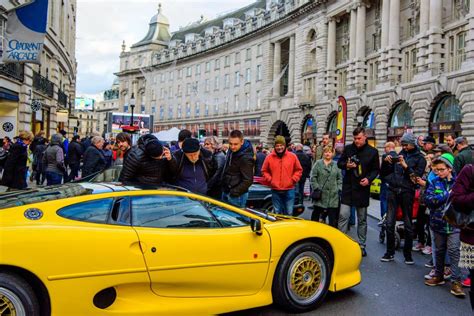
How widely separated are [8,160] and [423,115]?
28.5 metres

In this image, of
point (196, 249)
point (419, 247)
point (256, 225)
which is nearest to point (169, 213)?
point (196, 249)

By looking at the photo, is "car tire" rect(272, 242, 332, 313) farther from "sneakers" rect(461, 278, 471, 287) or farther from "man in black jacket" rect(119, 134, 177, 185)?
"sneakers" rect(461, 278, 471, 287)

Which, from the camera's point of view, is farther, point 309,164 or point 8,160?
point 309,164

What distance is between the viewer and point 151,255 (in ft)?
13.8

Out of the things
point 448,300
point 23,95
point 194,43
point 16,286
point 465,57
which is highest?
A: point 194,43

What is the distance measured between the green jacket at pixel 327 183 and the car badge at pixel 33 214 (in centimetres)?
582

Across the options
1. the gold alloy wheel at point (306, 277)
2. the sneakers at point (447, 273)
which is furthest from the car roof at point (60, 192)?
the sneakers at point (447, 273)

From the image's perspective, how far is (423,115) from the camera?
31.8 metres

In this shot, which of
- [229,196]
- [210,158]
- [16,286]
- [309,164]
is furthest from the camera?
[309,164]

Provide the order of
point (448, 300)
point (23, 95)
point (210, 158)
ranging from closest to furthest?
point (448, 300)
point (210, 158)
point (23, 95)

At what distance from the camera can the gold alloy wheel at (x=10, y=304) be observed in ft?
12.0

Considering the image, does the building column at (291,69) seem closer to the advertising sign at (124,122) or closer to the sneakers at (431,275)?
the advertising sign at (124,122)

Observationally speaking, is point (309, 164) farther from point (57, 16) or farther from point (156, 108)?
point (156, 108)

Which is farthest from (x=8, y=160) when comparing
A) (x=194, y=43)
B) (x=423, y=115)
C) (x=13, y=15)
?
(x=194, y=43)
